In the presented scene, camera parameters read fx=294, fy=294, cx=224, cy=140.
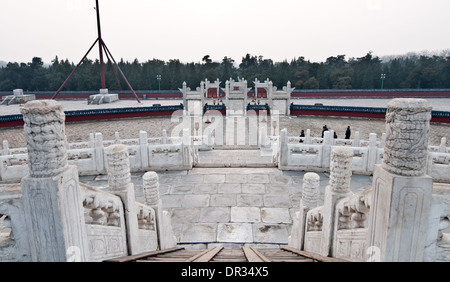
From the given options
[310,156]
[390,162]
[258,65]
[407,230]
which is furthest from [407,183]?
[258,65]

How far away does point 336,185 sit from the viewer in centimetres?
329

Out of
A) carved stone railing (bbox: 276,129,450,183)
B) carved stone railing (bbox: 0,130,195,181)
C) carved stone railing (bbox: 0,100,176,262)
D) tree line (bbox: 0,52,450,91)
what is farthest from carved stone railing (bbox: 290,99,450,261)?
tree line (bbox: 0,52,450,91)

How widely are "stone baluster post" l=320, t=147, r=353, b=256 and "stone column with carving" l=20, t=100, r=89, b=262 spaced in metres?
2.59

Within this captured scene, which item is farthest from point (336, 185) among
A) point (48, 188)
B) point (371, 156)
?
point (371, 156)

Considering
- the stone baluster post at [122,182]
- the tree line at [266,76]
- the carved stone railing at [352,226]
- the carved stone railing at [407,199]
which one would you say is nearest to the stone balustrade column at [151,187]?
the stone baluster post at [122,182]

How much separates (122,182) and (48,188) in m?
1.23

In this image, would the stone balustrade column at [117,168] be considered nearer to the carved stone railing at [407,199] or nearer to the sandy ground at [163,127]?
the carved stone railing at [407,199]

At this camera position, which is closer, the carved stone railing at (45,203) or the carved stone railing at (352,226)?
the carved stone railing at (45,203)

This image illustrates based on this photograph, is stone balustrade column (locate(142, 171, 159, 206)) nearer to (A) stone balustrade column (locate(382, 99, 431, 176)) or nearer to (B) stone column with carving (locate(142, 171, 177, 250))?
(B) stone column with carving (locate(142, 171, 177, 250))

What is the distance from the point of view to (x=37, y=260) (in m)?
2.29

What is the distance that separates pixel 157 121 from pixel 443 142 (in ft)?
58.4

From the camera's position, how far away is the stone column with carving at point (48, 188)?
2.14m

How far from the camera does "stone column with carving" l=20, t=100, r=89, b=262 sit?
214 centimetres

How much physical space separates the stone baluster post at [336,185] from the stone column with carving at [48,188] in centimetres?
259
